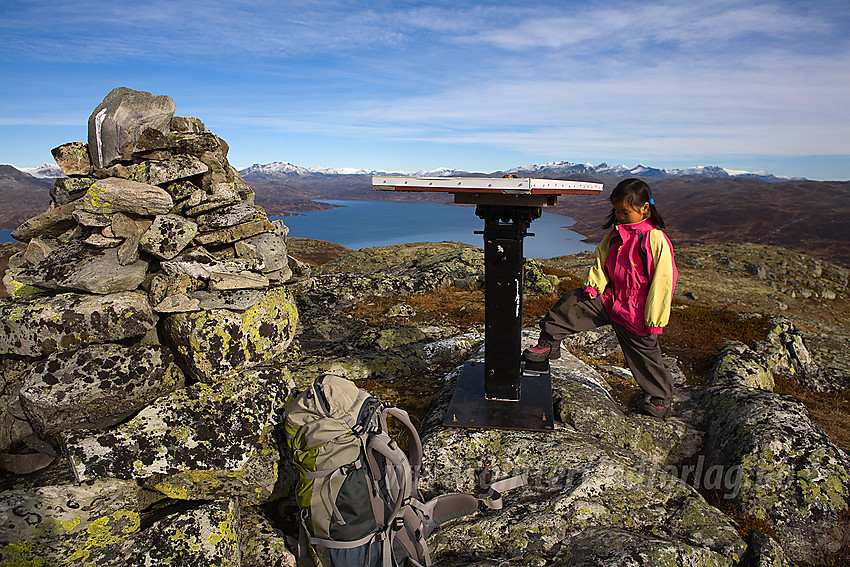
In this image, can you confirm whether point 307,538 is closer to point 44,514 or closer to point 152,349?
point 44,514

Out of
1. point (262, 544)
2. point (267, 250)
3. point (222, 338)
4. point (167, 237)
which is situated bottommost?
point (262, 544)

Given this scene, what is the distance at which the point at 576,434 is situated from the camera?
6.03m

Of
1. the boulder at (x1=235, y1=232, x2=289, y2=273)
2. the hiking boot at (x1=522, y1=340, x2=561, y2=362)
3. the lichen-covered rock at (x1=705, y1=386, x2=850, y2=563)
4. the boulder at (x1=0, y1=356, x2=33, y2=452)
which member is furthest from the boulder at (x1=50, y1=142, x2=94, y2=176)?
the lichen-covered rock at (x1=705, y1=386, x2=850, y2=563)

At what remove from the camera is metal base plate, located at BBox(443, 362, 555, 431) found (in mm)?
6023

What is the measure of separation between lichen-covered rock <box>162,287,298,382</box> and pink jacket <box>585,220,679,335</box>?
15.1 feet

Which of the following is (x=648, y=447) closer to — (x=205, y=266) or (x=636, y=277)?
(x=636, y=277)

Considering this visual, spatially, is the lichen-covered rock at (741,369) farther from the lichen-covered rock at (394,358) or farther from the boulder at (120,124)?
the boulder at (120,124)

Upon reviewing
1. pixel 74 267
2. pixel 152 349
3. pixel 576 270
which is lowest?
pixel 576 270

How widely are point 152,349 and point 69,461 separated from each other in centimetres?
146

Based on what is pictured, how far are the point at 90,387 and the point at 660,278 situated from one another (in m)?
7.05

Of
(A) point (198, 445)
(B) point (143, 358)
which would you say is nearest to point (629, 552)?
(A) point (198, 445)

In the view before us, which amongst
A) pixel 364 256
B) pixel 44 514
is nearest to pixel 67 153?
pixel 44 514

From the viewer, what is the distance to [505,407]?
6.40m

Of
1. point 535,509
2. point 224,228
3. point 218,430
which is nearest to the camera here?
point 535,509
